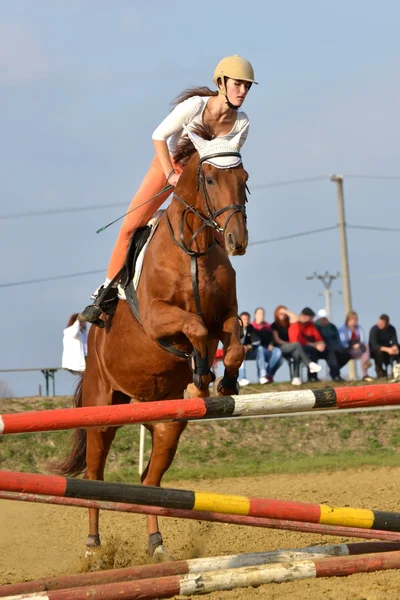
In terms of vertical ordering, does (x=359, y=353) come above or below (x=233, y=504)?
above

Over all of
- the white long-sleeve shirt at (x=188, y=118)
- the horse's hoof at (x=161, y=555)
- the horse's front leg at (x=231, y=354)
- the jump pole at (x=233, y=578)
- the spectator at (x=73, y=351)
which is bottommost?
the horse's hoof at (x=161, y=555)

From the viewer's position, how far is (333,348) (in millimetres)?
16203

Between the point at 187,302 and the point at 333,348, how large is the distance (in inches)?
413

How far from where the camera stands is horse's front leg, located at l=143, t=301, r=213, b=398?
571 centimetres

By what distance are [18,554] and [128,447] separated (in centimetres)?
566

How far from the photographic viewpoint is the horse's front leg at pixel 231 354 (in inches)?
223

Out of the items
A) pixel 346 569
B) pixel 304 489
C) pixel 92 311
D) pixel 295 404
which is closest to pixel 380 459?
pixel 304 489

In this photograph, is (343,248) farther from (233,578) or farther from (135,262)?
(233,578)

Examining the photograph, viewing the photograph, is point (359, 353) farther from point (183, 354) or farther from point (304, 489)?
point (183, 354)

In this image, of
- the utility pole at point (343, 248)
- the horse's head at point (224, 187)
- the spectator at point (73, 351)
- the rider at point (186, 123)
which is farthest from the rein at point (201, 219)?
the utility pole at point (343, 248)

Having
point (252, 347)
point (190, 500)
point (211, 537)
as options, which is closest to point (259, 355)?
point (252, 347)

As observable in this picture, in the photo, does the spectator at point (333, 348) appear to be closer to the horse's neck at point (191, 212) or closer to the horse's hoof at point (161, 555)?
the horse's hoof at point (161, 555)

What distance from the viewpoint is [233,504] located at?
15.1ft

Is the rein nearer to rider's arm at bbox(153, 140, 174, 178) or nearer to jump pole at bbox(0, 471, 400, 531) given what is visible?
rider's arm at bbox(153, 140, 174, 178)
